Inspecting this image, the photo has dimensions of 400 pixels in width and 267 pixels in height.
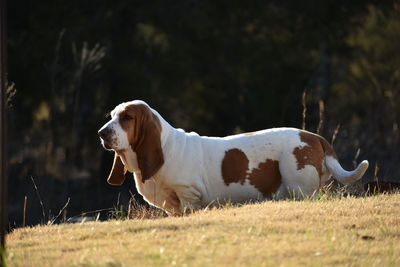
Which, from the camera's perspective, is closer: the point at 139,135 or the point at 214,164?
the point at 139,135

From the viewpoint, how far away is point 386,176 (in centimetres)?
934

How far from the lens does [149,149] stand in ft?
22.2

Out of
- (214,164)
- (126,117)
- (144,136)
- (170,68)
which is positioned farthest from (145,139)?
(170,68)

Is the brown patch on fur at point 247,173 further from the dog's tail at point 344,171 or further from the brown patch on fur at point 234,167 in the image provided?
the dog's tail at point 344,171

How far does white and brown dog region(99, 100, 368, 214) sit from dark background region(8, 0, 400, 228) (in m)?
6.64

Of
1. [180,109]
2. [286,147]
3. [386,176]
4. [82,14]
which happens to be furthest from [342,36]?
[286,147]

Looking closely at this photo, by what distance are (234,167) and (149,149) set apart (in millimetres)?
965

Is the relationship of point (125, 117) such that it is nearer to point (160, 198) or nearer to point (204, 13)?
point (160, 198)

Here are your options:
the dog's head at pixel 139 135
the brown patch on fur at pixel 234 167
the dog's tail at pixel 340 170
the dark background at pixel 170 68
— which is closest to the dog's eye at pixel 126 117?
the dog's head at pixel 139 135

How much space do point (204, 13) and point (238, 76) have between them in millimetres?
1816

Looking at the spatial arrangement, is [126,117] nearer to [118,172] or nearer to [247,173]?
[118,172]

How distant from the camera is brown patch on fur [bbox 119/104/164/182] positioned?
667 cm

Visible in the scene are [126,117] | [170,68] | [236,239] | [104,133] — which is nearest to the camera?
[236,239]

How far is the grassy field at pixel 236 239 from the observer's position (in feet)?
13.3
